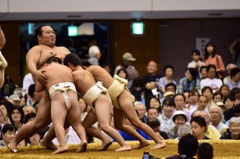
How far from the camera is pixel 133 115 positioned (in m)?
8.95

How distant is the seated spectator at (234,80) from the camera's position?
A: 43.3 feet

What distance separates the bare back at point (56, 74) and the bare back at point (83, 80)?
71mm

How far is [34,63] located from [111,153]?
105 cm

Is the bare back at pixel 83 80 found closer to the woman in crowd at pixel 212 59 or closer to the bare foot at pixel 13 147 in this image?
the bare foot at pixel 13 147

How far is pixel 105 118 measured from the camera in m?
8.77

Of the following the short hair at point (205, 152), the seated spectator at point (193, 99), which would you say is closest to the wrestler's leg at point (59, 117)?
the short hair at point (205, 152)

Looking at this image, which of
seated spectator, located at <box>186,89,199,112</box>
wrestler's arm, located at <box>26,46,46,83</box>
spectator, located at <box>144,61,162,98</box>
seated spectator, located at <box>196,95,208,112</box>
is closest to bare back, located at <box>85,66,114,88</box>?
wrestler's arm, located at <box>26,46,46,83</box>

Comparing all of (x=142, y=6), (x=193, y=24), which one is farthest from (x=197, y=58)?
(x=193, y=24)

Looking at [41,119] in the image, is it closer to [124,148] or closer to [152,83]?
[124,148]

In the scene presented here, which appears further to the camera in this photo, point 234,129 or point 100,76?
point 234,129

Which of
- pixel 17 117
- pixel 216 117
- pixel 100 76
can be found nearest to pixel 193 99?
pixel 216 117

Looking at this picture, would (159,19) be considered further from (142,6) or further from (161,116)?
(161,116)

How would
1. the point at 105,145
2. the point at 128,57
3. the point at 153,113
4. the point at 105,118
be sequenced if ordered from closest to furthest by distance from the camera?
1. the point at 105,118
2. the point at 105,145
3. the point at 153,113
4. the point at 128,57

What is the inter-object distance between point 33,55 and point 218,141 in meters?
2.09
